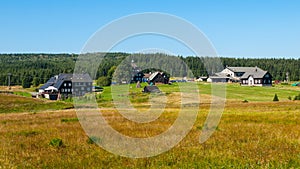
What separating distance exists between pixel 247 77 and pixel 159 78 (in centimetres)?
4256

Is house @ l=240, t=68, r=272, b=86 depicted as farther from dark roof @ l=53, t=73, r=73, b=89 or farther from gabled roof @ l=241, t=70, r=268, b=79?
dark roof @ l=53, t=73, r=73, b=89

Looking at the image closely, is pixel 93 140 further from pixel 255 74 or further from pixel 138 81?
pixel 255 74

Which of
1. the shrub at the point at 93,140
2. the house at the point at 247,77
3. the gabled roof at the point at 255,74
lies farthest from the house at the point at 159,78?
the shrub at the point at 93,140

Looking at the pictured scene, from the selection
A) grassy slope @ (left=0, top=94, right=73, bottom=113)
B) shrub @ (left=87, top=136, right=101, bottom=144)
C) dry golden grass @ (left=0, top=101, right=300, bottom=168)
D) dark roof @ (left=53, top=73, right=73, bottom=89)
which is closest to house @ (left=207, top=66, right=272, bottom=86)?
dark roof @ (left=53, top=73, right=73, bottom=89)

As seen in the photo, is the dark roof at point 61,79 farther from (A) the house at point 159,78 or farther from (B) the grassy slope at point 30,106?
(B) the grassy slope at point 30,106

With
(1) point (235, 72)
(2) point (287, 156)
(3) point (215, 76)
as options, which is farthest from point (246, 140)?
(1) point (235, 72)

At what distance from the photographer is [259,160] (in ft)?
33.0

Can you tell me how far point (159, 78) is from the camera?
456 ft

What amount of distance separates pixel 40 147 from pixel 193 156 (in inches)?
217

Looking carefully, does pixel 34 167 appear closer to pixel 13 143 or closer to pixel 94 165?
pixel 94 165

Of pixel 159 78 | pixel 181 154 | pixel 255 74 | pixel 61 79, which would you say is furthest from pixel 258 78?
pixel 181 154

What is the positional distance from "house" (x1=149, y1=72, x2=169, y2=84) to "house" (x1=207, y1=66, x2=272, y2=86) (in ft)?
56.1

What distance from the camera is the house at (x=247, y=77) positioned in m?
148

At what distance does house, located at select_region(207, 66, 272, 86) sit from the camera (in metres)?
148
